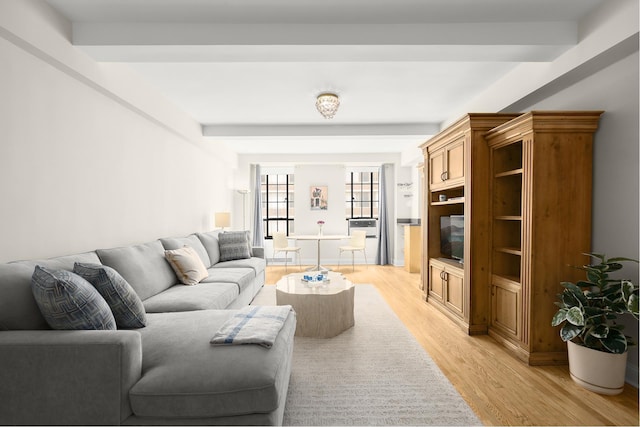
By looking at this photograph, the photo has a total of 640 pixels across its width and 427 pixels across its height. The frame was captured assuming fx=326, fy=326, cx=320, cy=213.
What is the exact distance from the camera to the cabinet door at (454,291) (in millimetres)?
3578

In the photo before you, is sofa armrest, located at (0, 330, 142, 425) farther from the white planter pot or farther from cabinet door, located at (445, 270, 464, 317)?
cabinet door, located at (445, 270, 464, 317)

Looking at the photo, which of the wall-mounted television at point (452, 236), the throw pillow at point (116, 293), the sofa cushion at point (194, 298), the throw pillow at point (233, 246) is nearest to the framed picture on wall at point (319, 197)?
the throw pillow at point (233, 246)

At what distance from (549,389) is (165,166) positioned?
4658mm

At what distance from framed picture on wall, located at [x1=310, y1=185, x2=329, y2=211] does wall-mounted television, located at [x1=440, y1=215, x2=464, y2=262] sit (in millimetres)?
3934

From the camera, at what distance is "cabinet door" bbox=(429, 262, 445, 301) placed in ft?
13.4

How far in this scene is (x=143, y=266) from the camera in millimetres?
3014

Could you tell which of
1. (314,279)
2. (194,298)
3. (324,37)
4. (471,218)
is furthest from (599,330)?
(194,298)

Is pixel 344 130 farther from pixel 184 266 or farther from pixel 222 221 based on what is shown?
pixel 184 266

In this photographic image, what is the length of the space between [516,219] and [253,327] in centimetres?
251

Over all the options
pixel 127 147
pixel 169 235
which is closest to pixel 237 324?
pixel 127 147

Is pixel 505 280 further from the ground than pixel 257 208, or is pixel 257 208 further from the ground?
pixel 257 208

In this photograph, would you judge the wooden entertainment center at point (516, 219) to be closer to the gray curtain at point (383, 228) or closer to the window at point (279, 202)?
the gray curtain at point (383, 228)

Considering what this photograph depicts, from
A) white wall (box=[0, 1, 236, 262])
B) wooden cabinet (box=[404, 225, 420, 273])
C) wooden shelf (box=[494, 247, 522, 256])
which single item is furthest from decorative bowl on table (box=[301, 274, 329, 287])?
wooden cabinet (box=[404, 225, 420, 273])

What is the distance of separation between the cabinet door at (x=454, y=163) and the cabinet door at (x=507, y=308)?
1186mm
